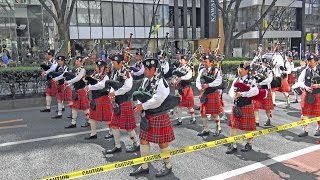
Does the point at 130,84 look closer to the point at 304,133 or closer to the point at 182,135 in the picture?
the point at 182,135

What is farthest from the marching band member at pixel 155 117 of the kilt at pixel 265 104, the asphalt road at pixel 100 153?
the kilt at pixel 265 104

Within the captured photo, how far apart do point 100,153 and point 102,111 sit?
35.5 inches

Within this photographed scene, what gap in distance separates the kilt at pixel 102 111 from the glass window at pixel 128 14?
24.2m

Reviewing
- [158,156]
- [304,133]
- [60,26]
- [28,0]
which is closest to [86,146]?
[158,156]

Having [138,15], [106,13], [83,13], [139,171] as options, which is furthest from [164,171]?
[138,15]

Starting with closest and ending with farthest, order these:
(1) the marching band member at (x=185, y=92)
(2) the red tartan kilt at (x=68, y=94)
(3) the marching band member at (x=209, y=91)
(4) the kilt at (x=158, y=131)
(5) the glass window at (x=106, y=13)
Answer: (4) the kilt at (x=158, y=131)
(3) the marching band member at (x=209, y=91)
(1) the marching band member at (x=185, y=92)
(2) the red tartan kilt at (x=68, y=94)
(5) the glass window at (x=106, y=13)

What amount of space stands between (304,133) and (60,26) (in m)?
11.6

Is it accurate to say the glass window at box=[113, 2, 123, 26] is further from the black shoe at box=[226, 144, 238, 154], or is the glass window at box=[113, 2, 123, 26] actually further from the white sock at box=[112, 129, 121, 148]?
the black shoe at box=[226, 144, 238, 154]

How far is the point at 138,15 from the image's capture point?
30.7m

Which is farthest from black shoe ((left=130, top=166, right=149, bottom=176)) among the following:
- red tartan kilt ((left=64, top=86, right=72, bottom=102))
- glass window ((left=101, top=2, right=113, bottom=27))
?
glass window ((left=101, top=2, right=113, bottom=27))

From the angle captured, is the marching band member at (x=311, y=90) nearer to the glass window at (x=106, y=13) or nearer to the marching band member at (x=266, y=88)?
the marching band member at (x=266, y=88)

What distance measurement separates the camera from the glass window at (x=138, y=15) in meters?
30.5

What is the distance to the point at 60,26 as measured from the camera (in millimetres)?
14781

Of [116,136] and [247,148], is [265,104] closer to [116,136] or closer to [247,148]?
[247,148]
